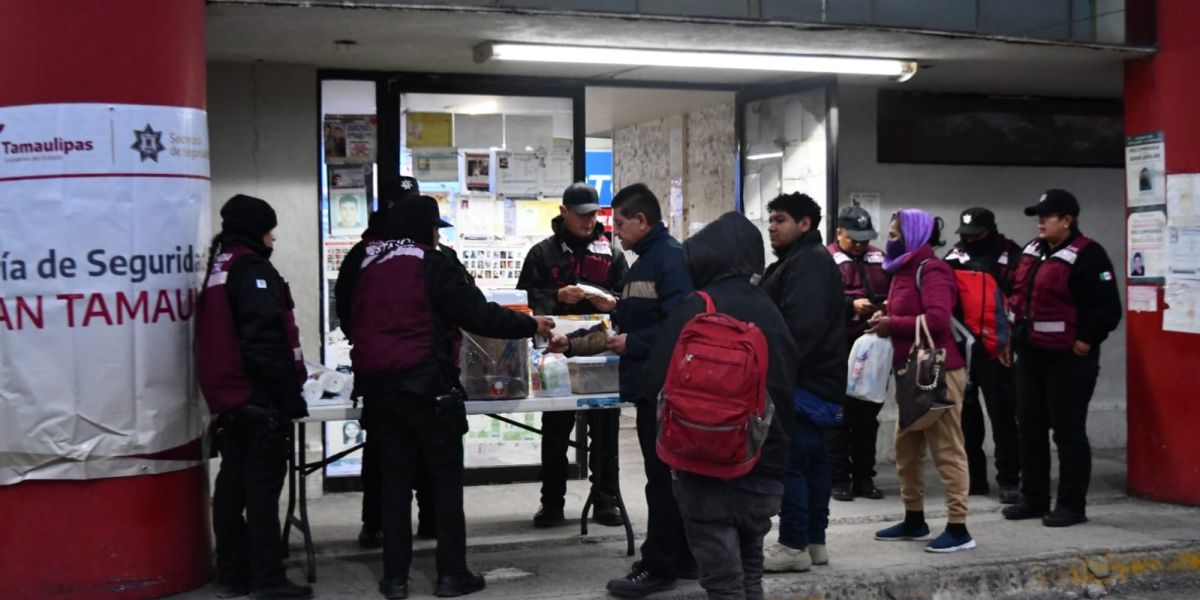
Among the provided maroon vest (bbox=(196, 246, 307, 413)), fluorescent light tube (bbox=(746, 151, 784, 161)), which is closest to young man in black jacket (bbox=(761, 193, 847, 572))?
maroon vest (bbox=(196, 246, 307, 413))

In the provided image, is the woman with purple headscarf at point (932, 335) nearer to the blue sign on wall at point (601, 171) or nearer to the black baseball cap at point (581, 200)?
the black baseball cap at point (581, 200)

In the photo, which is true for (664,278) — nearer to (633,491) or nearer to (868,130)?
(633,491)

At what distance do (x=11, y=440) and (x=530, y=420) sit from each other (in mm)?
4277

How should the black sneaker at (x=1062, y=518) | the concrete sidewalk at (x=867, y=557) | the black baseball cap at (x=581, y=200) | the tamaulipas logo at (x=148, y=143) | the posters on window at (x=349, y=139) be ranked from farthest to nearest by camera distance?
the posters on window at (x=349, y=139), the black sneaker at (x=1062, y=518), the black baseball cap at (x=581, y=200), the concrete sidewalk at (x=867, y=557), the tamaulipas logo at (x=148, y=143)

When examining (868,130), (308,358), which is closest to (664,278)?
(308,358)

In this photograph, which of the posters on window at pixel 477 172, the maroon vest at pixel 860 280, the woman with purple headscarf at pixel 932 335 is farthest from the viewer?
the posters on window at pixel 477 172

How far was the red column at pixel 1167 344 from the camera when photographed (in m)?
8.83

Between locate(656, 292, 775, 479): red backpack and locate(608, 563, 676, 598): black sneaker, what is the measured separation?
60.4 inches

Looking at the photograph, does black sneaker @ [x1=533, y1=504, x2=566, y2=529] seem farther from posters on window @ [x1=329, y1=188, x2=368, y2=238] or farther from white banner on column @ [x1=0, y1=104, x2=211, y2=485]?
white banner on column @ [x1=0, y1=104, x2=211, y2=485]

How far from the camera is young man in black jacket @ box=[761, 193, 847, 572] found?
6586 millimetres

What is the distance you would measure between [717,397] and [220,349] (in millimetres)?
2580

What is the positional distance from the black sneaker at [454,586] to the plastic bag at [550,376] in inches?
45.2

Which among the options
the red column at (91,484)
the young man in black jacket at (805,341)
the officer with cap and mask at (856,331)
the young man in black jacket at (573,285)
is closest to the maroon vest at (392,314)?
the red column at (91,484)

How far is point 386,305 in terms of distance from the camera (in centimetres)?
631
